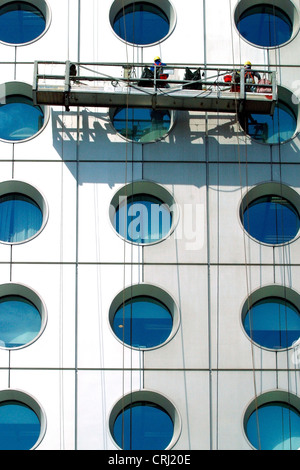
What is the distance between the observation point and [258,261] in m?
27.7

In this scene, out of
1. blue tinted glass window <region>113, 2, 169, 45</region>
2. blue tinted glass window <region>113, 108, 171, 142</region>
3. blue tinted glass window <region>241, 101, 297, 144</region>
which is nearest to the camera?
blue tinted glass window <region>113, 108, 171, 142</region>

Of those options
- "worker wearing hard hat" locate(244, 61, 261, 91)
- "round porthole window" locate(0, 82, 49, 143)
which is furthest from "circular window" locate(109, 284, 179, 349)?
"worker wearing hard hat" locate(244, 61, 261, 91)

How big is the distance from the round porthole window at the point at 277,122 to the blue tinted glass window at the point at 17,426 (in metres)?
9.21

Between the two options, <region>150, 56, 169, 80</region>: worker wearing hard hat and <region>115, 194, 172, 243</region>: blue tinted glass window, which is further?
<region>150, 56, 169, 80</region>: worker wearing hard hat

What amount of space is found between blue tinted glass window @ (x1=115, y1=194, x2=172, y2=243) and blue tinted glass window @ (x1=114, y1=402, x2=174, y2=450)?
4301 mm

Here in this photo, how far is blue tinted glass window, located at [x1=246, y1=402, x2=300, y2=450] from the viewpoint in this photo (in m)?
26.2

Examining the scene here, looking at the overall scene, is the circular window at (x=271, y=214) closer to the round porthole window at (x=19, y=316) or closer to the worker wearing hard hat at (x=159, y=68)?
the worker wearing hard hat at (x=159, y=68)

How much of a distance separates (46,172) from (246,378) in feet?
23.9

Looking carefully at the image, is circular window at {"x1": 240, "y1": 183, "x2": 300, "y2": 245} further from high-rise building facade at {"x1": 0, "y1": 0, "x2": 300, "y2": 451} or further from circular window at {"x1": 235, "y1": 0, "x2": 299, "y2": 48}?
circular window at {"x1": 235, "y1": 0, "x2": 299, "y2": 48}

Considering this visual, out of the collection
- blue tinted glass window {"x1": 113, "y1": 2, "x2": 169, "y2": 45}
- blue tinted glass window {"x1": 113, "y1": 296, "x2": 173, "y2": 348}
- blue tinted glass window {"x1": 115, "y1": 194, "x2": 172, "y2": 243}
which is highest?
blue tinted glass window {"x1": 113, "y1": 2, "x2": 169, "y2": 45}

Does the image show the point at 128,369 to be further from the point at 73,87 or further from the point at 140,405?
the point at 73,87
